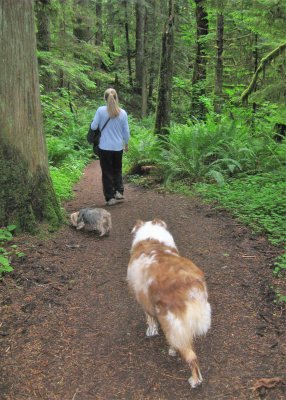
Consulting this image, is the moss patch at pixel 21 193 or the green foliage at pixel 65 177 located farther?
the green foliage at pixel 65 177

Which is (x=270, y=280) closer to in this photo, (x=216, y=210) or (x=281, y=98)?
(x=216, y=210)

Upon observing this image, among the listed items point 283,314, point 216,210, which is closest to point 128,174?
point 216,210

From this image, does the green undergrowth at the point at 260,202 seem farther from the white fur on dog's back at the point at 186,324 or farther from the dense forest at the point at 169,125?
the white fur on dog's back at the point at 186,324

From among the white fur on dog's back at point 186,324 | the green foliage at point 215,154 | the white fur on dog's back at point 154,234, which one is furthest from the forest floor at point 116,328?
the green foliage at point 215,154

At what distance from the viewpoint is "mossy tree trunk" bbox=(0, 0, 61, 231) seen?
17.9 feet

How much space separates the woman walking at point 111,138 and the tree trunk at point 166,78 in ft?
12.0

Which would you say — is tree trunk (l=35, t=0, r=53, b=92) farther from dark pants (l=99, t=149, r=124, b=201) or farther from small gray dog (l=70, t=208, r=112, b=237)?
small gray dog (l=70, t=208, r=112, b=237)

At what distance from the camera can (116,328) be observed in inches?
161

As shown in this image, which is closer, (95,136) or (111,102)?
(111,102)

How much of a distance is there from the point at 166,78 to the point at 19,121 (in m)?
7.06

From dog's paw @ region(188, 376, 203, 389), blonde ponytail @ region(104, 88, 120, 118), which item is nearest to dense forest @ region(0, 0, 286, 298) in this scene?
blonde ponytail @ region(104, 88, 120, 118)

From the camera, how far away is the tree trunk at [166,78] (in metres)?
11.1

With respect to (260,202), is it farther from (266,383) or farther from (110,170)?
(266,383)

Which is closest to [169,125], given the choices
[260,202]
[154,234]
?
[260,202]
